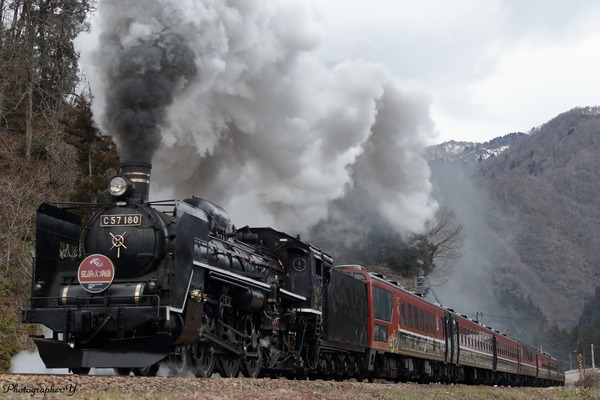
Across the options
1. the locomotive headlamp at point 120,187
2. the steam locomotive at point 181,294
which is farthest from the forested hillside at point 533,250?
the locomotive headlamp at point 120,187

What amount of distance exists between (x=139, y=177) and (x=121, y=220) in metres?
0.79

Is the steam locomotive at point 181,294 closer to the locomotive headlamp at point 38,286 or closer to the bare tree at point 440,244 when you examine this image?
the locomotive headlamp at point 38,286

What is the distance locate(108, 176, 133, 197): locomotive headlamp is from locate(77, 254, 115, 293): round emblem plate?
1.01 m

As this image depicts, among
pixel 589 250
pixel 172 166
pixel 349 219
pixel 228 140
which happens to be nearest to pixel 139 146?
pixel 172 166

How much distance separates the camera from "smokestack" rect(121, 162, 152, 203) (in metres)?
11.1

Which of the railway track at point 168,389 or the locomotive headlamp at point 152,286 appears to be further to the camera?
the locomotive headlamp at point 152,286

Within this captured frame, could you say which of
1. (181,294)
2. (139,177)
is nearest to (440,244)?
(139,177)

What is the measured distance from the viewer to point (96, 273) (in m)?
10.3

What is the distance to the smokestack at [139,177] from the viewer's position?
11.1 meters

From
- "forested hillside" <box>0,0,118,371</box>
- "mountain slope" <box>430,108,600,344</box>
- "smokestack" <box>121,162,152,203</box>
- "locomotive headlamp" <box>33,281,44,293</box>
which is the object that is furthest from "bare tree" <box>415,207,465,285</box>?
"mountain slope" <box>430,108,600,344</box>

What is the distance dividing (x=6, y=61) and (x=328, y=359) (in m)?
21.6

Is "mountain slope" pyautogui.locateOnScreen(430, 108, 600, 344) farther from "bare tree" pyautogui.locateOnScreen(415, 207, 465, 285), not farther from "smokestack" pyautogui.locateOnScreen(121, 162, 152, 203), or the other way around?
"smokestack" pyautogui.locateOnScreen(121, 162, 152, 203)

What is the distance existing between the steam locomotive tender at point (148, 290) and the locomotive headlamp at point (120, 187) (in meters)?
0.02

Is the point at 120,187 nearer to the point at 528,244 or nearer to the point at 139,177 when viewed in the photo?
the point at 139,177
